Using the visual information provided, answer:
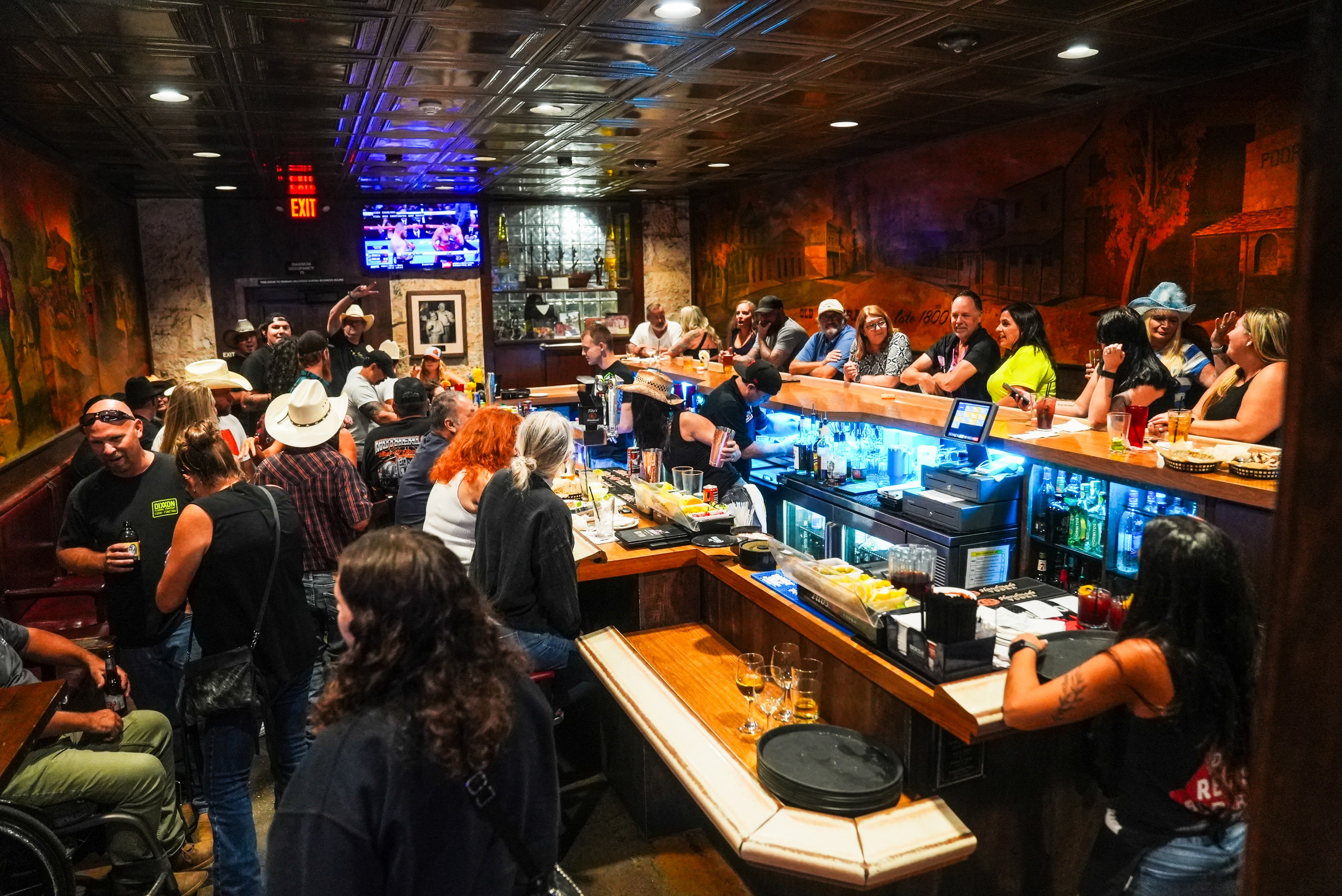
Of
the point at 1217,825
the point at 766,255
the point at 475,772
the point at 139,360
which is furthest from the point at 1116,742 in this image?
the point at 139,360

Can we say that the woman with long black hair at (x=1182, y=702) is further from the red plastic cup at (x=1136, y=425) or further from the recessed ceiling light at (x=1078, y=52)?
the recessed ceiling light at (x=1078, y=52)

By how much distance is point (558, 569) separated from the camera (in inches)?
123

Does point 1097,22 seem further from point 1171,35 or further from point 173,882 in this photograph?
point 173,882

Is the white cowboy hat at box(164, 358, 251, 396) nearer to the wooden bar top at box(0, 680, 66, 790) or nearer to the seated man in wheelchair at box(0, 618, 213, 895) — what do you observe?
the seated man in wheelchair at box(0, 618, 213, 895)

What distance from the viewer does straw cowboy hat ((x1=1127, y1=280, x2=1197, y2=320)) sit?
5.54 metres

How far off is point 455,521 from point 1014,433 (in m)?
2.65

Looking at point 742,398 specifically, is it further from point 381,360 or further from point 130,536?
point 381,360

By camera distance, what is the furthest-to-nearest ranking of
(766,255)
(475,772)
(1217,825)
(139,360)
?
(766,255) → (139,360) → (1217,825) → (475,772)

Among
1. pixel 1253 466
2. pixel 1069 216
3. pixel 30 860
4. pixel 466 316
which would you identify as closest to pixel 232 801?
pixel 30 860

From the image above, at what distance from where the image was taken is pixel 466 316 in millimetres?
12328

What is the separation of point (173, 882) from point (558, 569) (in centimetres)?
176

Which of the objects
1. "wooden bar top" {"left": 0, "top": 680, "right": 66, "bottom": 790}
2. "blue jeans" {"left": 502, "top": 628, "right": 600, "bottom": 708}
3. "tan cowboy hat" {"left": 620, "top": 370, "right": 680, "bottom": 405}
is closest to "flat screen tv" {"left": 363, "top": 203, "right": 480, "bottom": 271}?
"tan cowboy hat" {"left": 620, "top": 370, "right": 680, "bottom": 405}

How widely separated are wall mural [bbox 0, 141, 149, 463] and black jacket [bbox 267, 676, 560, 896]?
16.3 ft

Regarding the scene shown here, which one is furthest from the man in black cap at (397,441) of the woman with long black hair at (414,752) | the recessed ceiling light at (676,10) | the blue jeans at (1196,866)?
the blue jeans at (1196,866)
